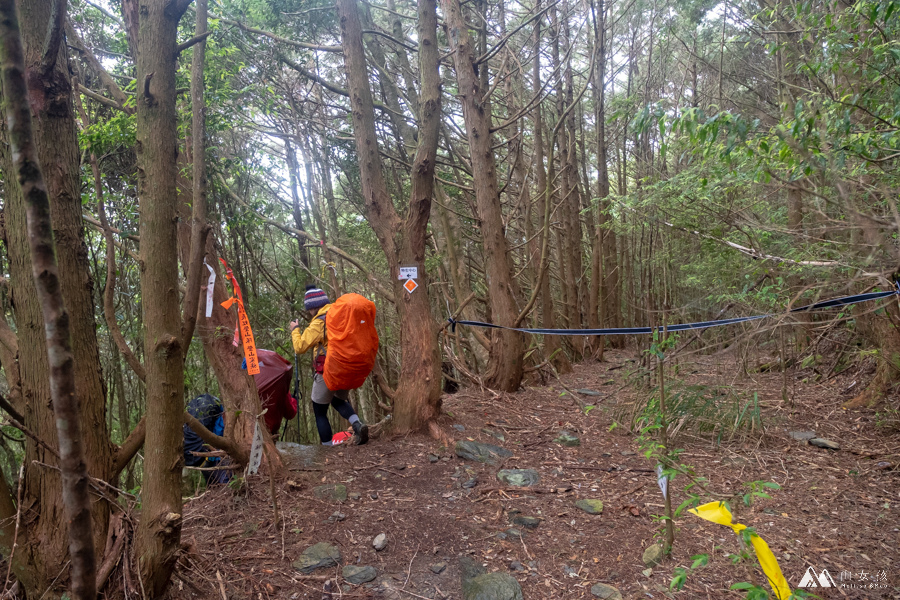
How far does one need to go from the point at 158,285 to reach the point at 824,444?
522 centimetres

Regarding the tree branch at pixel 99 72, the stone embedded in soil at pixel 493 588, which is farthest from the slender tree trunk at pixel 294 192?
the stone embedded in soil at pixel 493 588

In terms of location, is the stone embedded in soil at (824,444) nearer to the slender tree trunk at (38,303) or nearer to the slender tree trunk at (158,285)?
the slender tree trunk at (158,285)

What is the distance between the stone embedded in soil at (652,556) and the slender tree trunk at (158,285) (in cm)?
244

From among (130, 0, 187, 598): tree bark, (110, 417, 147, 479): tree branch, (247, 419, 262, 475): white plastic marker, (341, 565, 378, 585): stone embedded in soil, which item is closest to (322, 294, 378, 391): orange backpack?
(247, 419, 262, 475): white plastic marker

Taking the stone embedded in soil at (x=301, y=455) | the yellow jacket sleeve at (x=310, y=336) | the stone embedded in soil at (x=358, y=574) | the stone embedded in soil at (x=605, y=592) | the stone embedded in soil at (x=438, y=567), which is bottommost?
the stone embedded in soil at (x=605, y=592)

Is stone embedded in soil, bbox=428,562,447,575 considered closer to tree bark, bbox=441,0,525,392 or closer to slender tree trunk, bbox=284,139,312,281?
tree bark, bbox=441,0,525,392

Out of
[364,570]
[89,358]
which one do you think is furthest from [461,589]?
[89,358]

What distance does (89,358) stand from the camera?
93.3 inches

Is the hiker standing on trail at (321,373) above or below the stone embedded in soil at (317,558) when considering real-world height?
above

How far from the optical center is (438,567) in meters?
2.97

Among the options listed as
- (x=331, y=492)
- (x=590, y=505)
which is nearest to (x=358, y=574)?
(x=331, y=492)

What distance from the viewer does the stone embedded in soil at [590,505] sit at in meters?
3.61

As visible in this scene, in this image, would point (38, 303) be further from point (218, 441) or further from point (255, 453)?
point (255, 453)

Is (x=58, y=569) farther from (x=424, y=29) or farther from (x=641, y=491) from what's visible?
(x=424, y=29)
